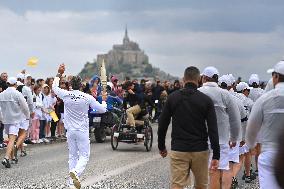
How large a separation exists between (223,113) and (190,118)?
4.72 feet

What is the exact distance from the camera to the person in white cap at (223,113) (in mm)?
7602

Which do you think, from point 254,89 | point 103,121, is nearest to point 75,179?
point 254,89

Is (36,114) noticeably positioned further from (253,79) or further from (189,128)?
(189,128)

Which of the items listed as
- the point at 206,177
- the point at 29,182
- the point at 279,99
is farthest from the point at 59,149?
the point at 279,99

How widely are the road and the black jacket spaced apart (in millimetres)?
3933

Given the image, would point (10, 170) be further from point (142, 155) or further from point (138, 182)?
point (142, 155)

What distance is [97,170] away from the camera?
1214cm

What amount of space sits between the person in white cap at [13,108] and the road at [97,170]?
90 cm

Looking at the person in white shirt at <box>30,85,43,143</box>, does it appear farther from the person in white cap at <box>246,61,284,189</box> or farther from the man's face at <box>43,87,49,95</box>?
the person in white cap at <box>246,61,284,189</box>

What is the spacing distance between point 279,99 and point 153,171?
7101mm

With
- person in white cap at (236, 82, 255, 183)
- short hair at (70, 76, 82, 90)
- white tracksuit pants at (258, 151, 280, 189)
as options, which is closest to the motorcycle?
person in white cap at (236, 82, 255, 183)

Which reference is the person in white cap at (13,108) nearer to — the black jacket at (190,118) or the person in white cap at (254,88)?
the person in white cap at (254,88)

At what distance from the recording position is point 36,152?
1562 centimetres

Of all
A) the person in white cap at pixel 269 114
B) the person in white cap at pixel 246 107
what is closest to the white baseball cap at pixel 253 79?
the person in white cap at pixel 246 107
